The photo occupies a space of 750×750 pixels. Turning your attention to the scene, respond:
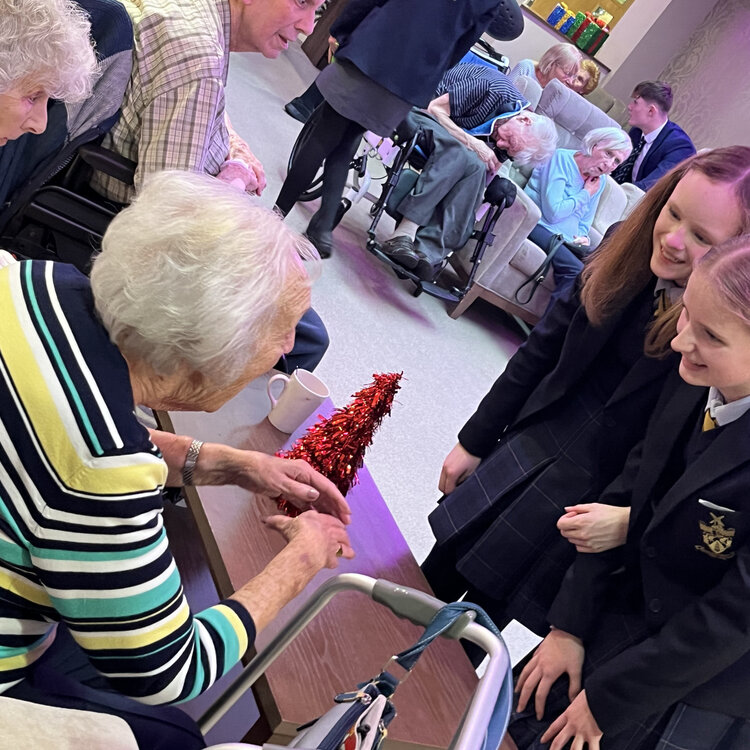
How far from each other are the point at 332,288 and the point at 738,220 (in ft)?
9.54

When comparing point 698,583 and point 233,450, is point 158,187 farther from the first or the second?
point 698,583

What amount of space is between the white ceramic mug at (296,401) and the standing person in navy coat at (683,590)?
631 mm

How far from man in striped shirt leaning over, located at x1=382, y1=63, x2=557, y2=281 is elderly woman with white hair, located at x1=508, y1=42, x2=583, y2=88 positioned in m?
1.23

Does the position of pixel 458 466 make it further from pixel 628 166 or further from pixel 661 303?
pixel 628 166

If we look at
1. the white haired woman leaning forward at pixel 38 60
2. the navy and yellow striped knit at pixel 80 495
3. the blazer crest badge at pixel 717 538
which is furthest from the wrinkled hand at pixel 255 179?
the blazer crest badge at pixel 717 538

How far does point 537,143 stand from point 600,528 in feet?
13.1

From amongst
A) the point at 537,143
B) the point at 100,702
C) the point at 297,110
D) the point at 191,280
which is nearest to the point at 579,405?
the point at 191,280

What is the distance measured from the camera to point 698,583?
3.90 feet

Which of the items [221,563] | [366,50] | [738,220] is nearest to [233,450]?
[221,563]

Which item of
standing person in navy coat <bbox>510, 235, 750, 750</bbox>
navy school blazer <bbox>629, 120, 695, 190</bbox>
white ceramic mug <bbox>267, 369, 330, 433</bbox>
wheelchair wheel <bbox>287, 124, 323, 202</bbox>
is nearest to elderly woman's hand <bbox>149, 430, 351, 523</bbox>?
white ceramic mug <bbox>267, 369, 330, 433</bbox>

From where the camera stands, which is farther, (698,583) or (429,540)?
(429,540)

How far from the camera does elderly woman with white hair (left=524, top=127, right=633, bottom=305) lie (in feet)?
16.6

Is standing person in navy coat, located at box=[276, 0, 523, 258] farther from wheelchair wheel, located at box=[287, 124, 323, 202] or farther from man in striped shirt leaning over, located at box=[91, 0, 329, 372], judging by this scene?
man in striped shirt leaning over, located at box=[91, 0, 329, 372]

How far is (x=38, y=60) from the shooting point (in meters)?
1.44
